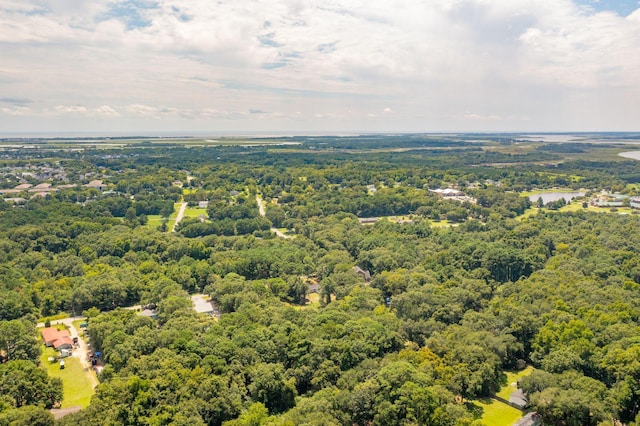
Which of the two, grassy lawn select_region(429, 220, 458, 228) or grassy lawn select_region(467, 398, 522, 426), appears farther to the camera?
grassy lawn select_region(429, 220, 458, 228)

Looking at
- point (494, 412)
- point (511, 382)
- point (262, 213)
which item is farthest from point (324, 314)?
point (262, 213)

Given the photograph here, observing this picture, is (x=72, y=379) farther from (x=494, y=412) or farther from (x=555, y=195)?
(x=555, y=195)

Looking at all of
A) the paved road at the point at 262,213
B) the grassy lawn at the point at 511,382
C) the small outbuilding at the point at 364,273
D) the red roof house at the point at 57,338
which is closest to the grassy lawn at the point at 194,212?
the paved road at the point at 262,213

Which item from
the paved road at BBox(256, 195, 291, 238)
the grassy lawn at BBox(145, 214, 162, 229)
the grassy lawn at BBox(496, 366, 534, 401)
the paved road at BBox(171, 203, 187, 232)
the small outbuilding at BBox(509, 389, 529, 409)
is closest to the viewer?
the small outbuilding at BBox(509, 389, 529, 409)

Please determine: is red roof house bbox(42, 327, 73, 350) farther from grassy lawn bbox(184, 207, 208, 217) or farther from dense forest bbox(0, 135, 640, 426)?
grassy lawn bbox(184, 207, 208, 217)

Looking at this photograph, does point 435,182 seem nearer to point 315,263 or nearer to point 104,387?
point 315,263

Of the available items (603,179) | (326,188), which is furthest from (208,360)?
(603,179)

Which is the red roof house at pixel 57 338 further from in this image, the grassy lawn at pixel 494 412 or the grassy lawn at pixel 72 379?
the grassy lawn at pixel 494 412

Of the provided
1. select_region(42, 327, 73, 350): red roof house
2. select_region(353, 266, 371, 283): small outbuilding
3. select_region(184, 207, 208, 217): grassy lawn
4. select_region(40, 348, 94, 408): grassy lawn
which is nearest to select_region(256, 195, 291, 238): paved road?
select_region(184, 207, 208, 217): grassy lawn
